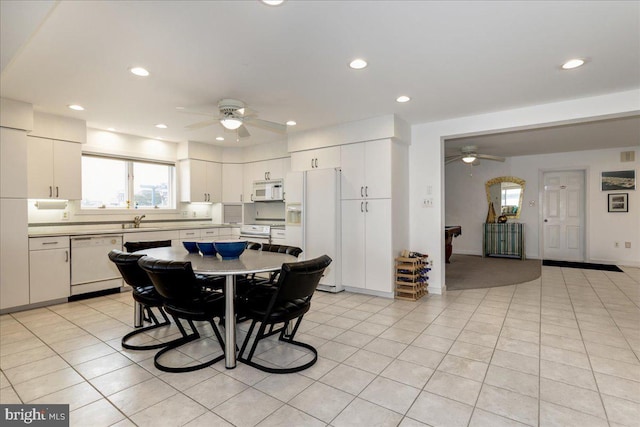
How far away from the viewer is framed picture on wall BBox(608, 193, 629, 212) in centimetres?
675

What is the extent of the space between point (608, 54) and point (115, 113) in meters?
5.26

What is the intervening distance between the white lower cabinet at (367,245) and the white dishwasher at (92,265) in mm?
3365

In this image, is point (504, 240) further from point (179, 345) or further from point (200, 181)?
point (179, 345)

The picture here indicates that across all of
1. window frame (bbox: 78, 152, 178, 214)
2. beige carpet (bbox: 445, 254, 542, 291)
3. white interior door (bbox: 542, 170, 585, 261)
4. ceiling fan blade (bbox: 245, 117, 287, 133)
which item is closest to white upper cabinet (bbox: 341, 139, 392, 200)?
ceiling fan blade (bbox: 245, 117, 287, 133)

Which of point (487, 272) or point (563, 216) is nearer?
point (487, 272)

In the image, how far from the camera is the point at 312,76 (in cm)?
308

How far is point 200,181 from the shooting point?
6.16 metres

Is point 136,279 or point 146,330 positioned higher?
point 136,279

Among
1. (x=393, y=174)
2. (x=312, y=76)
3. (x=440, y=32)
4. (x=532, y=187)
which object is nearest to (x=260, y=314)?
(x=312, y=76)

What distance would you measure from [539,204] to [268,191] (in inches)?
251

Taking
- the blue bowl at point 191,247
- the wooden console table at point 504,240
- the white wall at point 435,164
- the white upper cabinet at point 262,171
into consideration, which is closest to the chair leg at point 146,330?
the blue bowl at point 191,247

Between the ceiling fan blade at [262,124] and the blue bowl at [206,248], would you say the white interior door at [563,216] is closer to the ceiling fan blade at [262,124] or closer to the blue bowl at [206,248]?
the ceiling fan blade at [262,124]

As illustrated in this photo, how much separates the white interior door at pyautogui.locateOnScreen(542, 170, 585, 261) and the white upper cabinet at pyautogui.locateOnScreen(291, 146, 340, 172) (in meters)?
5.80

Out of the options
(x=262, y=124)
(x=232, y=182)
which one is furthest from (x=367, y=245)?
(x=232, y=182)
